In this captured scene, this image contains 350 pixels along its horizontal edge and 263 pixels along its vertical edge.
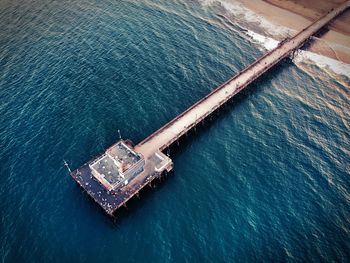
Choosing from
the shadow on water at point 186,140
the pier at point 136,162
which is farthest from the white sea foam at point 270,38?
the pier at point 136,162

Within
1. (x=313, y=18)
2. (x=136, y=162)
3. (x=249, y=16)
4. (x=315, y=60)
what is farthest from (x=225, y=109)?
(x=313, y=18)

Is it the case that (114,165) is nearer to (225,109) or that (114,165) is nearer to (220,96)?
(225,109)

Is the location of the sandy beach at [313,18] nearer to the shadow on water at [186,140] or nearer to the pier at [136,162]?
the shadow on water at [186,140]

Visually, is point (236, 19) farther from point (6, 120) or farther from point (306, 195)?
point (6, 120)

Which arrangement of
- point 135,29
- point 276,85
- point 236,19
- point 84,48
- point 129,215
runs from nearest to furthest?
point 129,215 → point 276,85 → point 84,48 → point 135,29 → point 236,19

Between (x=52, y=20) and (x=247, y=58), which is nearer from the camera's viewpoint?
(x=247, y=58)

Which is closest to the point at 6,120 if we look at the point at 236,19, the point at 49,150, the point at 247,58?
the point at 49,150
